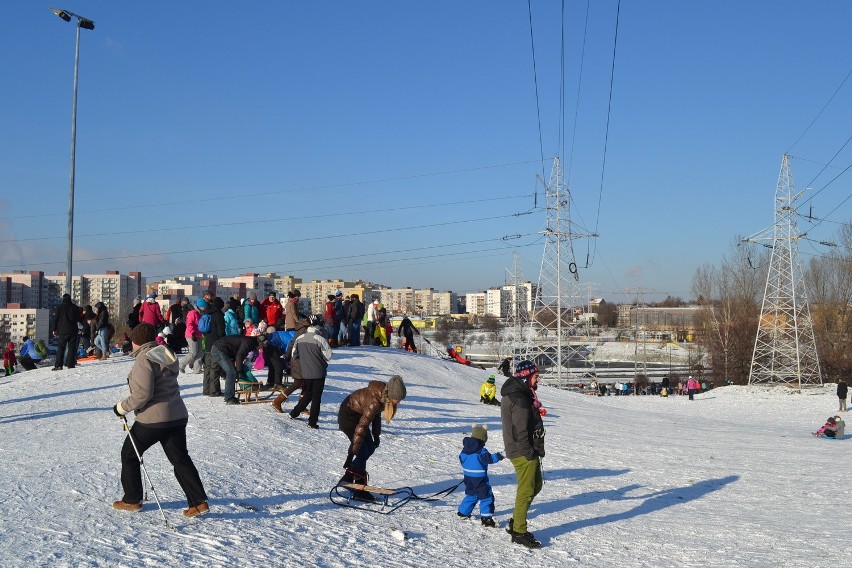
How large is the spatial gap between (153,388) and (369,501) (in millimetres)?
3193

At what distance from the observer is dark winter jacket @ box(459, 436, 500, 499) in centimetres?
818

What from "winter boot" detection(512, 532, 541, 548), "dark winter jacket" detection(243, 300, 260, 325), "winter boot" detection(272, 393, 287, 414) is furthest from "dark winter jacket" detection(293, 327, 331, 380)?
"dark winter jacket" detection(243, 300, 260, 325)

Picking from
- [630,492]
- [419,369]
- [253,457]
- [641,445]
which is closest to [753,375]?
[419,369]

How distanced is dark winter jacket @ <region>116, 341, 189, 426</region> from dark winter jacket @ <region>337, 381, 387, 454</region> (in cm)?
222

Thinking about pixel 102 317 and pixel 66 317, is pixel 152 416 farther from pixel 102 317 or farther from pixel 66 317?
pixel 102 317

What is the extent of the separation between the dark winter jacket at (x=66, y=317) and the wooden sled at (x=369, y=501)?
11241 mm

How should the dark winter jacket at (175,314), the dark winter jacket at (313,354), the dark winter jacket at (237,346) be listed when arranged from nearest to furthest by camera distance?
the dark winter jacket at (313,354) → the dark winter jacket at (237,346) → the dark winter jacket at (175,314)

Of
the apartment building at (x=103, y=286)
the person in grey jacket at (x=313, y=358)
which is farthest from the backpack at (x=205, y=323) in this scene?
the apartment building at (x=103, y=286)

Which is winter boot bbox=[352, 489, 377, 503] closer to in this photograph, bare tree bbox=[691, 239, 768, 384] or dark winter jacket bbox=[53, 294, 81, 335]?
dark winter jacket bbox=[53, 294, 81, 335]

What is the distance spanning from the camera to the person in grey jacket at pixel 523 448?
7699mm

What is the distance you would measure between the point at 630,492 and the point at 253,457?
5.78 m

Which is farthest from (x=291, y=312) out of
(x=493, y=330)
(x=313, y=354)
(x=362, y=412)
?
(x=493, y=330)

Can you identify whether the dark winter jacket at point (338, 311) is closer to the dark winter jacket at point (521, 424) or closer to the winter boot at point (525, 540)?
the dark winter jacket at point (521, 424)

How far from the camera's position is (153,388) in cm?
684
